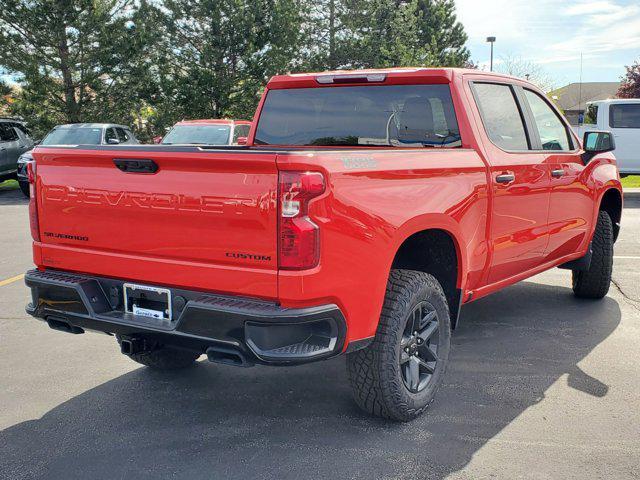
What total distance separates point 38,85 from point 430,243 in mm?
22474

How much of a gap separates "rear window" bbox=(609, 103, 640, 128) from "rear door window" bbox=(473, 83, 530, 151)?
45.1 feet

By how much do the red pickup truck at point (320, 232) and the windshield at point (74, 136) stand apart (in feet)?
41.3

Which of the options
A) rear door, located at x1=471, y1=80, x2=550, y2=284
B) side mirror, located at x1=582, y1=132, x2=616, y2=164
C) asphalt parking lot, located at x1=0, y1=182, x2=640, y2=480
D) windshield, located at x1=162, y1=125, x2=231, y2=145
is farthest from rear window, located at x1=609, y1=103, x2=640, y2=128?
rear door, located at x1=471, y1=80, x2=550, y2=284

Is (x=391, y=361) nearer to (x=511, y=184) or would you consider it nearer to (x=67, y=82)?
(x=511, y=184)

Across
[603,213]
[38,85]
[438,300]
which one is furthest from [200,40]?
[438,300]

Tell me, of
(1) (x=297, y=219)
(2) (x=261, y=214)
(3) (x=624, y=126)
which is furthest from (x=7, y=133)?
(1) (x=297, y=219)

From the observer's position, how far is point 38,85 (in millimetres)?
23469

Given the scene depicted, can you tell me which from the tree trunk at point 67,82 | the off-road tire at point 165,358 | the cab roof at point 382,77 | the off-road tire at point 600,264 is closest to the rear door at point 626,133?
the off-road tire at point 600,264

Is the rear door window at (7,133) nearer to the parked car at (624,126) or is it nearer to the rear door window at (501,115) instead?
the parked car at (624,126)

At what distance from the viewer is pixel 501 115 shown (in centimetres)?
473

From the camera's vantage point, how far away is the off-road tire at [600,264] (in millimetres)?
6195

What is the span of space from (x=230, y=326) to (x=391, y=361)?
0.90m

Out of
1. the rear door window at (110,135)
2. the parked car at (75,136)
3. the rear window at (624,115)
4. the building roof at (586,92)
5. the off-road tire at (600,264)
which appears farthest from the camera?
the building roof at (586,92)

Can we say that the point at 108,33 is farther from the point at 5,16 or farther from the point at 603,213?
the point at 603,213
